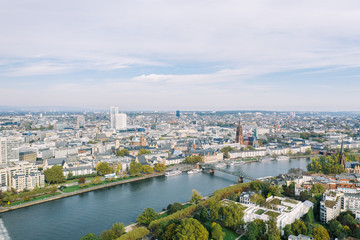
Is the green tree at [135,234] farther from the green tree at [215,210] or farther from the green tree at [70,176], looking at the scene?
the green tree at [70,176]

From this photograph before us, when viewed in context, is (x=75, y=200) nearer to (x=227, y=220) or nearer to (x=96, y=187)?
(x=96, y=187)

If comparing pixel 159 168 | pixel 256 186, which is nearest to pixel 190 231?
pixel 256 186

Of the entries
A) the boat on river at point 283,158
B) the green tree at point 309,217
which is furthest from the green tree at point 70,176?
the boat on river at point 283,158

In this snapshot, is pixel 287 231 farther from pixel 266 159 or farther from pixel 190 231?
pixel 266 159

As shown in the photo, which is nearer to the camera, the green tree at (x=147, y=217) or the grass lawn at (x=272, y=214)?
the grass lawn at (x=272, y=214)

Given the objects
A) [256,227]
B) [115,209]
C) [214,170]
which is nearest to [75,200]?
[115,209]
